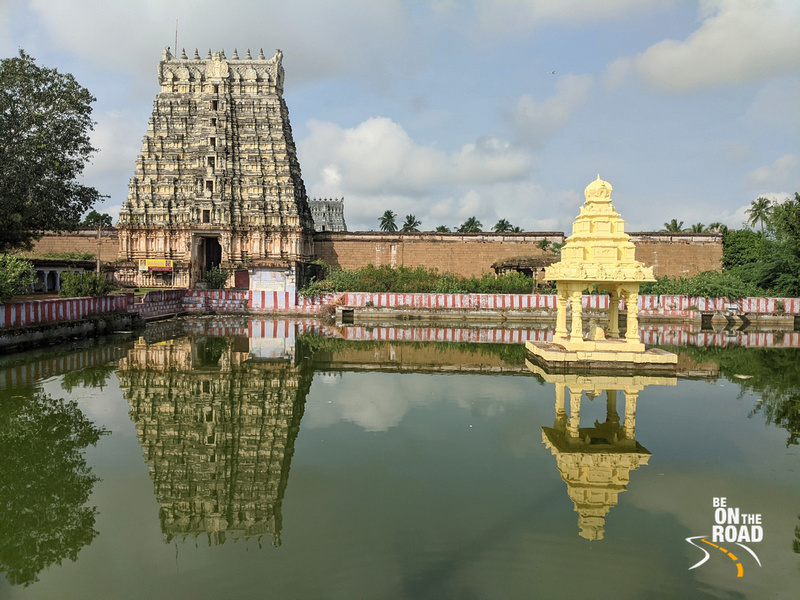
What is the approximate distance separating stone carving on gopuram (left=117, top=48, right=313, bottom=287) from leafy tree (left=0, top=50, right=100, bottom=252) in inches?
516

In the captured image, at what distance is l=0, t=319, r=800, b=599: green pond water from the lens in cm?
486

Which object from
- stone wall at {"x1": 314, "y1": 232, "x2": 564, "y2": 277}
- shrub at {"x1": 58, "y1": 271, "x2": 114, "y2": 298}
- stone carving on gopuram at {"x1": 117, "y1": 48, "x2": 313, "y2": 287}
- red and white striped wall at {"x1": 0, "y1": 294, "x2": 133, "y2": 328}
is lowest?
red and white striped wall at {"x1": 0, "y1": 294, "x2": 133, "y2": 328}

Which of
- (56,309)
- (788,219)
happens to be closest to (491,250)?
(788,219)

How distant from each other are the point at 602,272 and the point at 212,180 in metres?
29.9

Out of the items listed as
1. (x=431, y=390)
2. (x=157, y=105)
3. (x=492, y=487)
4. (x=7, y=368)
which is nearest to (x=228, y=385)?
(x=431, y=390)

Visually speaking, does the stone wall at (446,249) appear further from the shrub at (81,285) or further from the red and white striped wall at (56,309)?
the shrub at (81,285)

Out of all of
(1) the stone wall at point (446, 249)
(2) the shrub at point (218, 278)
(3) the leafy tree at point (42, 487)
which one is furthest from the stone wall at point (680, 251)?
(3) the leafy tree at point (42, 487)

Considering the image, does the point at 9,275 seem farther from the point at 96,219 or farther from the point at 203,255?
the point at 96,219

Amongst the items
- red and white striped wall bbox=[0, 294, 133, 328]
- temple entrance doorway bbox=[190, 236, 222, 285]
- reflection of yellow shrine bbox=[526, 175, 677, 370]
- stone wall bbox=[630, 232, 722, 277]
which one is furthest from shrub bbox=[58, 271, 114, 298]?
stone wall bbox=[630, 232, 722, 277]

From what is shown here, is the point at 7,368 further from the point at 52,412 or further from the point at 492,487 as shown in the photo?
the point at 492,487

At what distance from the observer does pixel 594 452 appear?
788 cm

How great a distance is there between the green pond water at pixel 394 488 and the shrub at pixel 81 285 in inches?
389

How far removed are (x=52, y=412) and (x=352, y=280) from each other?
23.5 meters

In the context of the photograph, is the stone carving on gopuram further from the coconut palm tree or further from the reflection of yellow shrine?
the coconut palm tree
